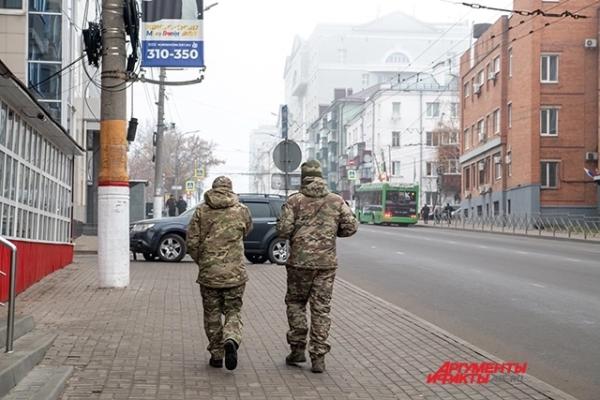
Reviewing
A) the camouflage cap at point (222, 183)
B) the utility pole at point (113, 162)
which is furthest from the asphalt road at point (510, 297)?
the utility pole at point (113, 162)

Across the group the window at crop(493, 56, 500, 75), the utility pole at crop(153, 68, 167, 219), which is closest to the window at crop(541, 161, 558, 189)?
the window at crop(493, 56, 500, 75)

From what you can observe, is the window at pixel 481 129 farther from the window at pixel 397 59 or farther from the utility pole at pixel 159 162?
the window at pixel 397 59

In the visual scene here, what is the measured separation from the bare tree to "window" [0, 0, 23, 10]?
150 feet

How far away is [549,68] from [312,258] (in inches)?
1624

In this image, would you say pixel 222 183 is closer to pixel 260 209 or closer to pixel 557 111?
pixel 260 209

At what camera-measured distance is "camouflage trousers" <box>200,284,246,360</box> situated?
23.0 ft

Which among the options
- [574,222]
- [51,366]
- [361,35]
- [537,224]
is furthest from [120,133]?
[361,35]

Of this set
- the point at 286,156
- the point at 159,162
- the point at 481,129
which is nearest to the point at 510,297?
the point at 286,156

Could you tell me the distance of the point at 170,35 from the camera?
13906 mm

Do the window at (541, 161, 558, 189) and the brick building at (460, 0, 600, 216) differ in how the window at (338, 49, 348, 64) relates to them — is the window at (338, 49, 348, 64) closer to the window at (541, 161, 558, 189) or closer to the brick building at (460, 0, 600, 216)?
the brick building at (460, 0, 600, 216)

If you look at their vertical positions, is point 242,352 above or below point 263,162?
below

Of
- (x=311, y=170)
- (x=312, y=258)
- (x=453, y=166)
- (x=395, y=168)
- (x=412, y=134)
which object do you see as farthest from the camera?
(x=395, y=168)

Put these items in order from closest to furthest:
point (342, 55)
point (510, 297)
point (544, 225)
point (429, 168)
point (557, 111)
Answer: point (510, 297)
point (544, 225)
point (557, 111)
point (429, 168)
point (342, 55)

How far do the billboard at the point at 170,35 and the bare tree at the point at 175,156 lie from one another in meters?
→ 54.7
